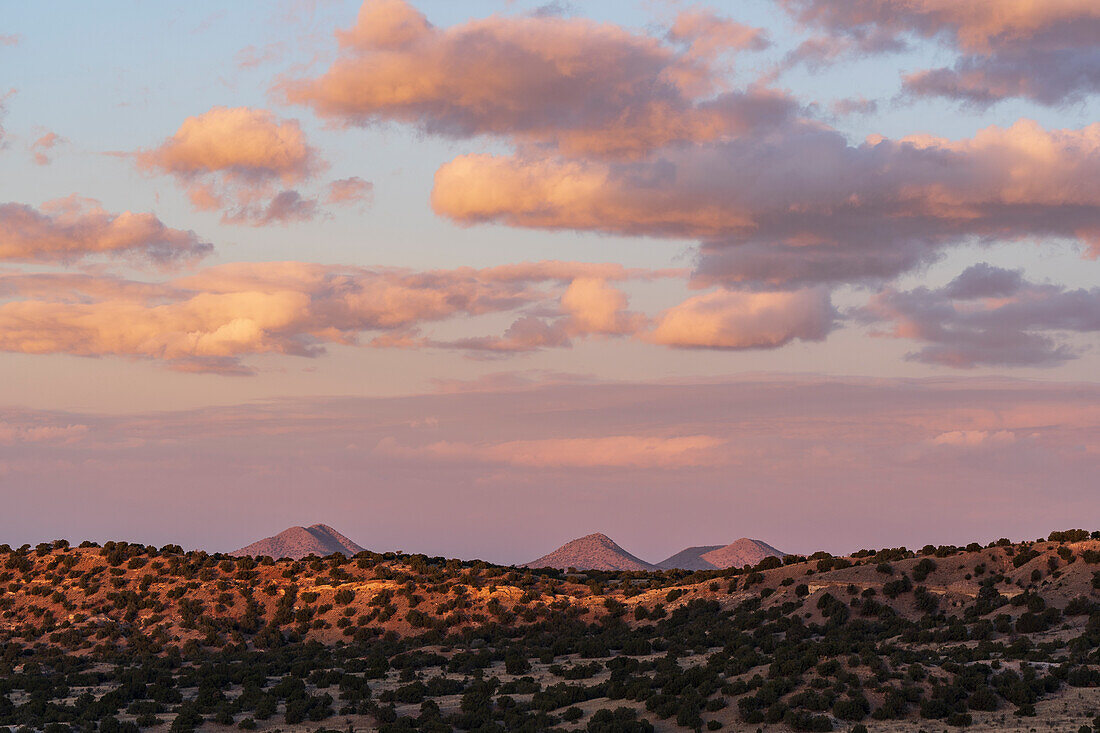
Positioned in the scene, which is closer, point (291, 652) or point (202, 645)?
point (291, 652)

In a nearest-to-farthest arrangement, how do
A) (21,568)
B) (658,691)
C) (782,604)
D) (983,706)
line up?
(983,706)
(658,691)
(782,604)
(21,568)

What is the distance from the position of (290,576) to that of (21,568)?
25.7 meters

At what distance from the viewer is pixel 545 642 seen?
73562 millimetres

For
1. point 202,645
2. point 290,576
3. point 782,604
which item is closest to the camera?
point 782,604

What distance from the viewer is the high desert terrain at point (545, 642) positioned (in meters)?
46.3

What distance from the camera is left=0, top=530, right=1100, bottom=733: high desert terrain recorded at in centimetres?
4628

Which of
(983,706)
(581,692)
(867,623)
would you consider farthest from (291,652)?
(983,706)

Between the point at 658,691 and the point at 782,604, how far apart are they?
25245mm

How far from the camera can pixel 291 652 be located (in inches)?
2926

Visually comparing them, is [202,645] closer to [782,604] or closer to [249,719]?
[249,719]

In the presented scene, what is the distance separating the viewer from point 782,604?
7388 centimetres

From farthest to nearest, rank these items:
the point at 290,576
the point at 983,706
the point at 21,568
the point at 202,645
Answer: the point at 21,568
the point at 290,576
the point at 202,645
the point at 983,706

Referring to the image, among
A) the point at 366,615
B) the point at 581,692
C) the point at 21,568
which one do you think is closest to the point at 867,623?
the point at 581,692

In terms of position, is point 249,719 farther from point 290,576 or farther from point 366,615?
point 290,576
